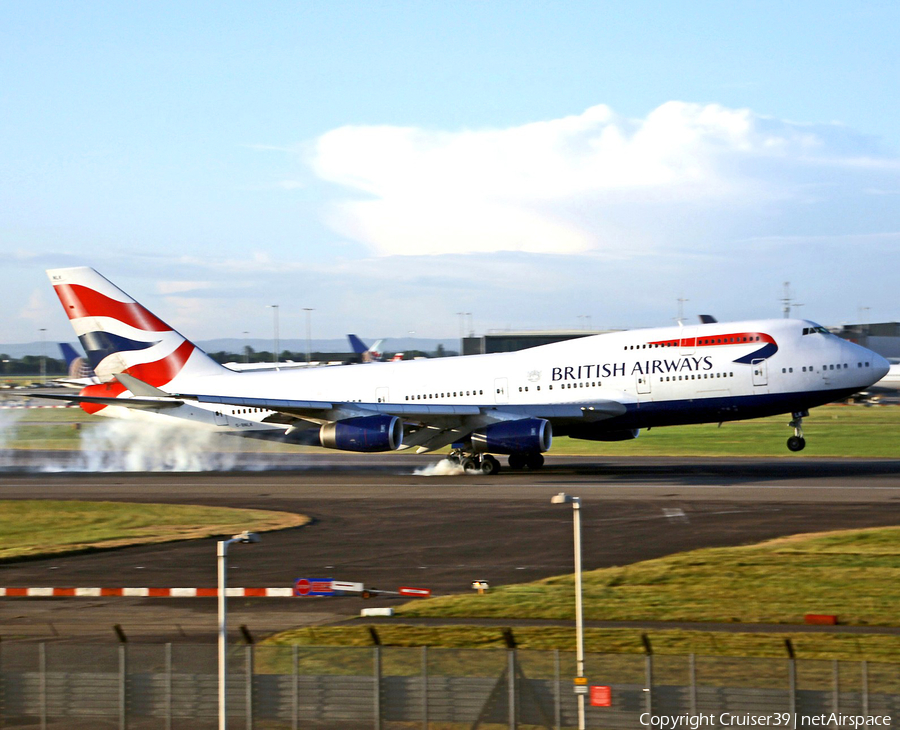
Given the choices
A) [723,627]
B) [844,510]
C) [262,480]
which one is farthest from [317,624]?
[262,480]

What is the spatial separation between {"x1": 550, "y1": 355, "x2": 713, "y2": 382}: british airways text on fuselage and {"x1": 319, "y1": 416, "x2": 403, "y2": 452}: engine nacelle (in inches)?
293

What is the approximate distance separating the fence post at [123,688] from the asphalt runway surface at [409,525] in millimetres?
4514

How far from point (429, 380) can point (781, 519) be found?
19.5m

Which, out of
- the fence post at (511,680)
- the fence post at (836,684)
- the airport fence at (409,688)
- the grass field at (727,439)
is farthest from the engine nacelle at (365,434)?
the fence post at (836,684)

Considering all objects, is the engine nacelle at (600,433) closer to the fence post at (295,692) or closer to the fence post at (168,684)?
the fence post at (295,692)

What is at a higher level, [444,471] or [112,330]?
[112,330]

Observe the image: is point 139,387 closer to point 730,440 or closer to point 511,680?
point 511,680

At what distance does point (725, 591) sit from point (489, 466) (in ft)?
75.5

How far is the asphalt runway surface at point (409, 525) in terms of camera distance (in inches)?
731

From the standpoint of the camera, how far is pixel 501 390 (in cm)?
4238

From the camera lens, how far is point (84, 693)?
11789 mm

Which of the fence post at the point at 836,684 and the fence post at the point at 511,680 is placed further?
the fence post at the point at 511,680

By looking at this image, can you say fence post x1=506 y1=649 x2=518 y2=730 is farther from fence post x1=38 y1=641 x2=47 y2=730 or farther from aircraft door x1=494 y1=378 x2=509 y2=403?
aircraft door x1=494 y1=378 x2=509 y2=403

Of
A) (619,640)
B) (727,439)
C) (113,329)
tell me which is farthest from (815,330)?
(113,329)
